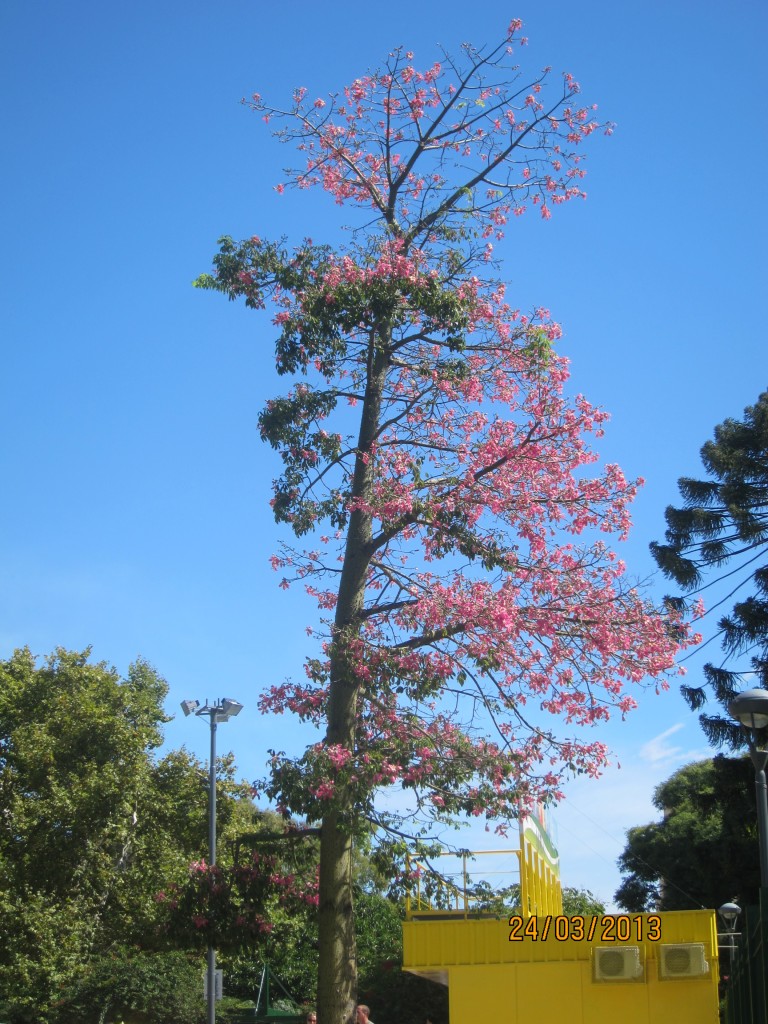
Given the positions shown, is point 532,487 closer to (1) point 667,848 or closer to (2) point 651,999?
(2) point 651,999

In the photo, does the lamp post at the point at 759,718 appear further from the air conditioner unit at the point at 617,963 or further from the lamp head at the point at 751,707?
the air conditioner unit at the point at 617,963

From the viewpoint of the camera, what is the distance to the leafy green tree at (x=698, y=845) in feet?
87.9

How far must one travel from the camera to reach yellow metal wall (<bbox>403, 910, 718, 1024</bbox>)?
44.0 ft

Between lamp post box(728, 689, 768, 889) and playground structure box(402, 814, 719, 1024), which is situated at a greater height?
lamp post box(728, 689, 768, 889)

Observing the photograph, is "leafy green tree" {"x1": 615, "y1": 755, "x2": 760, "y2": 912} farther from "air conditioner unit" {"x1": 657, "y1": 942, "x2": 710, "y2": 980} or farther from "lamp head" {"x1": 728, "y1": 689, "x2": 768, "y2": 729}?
"lamp head" {"x1": 728, "y1": 689, "x2": 768, "y2": 729}

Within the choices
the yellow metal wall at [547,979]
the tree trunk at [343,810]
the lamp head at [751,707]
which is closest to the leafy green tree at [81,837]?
the yellow metal wall at [547,979]

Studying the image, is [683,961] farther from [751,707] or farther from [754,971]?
[754,971]

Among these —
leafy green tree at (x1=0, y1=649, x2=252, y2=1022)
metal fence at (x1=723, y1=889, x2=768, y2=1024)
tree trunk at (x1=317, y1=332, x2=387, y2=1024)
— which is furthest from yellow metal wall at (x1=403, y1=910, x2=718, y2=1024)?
leafy green tree at (x1=0, y1=649, x2=252, y2=1022)

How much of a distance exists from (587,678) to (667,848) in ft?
115
